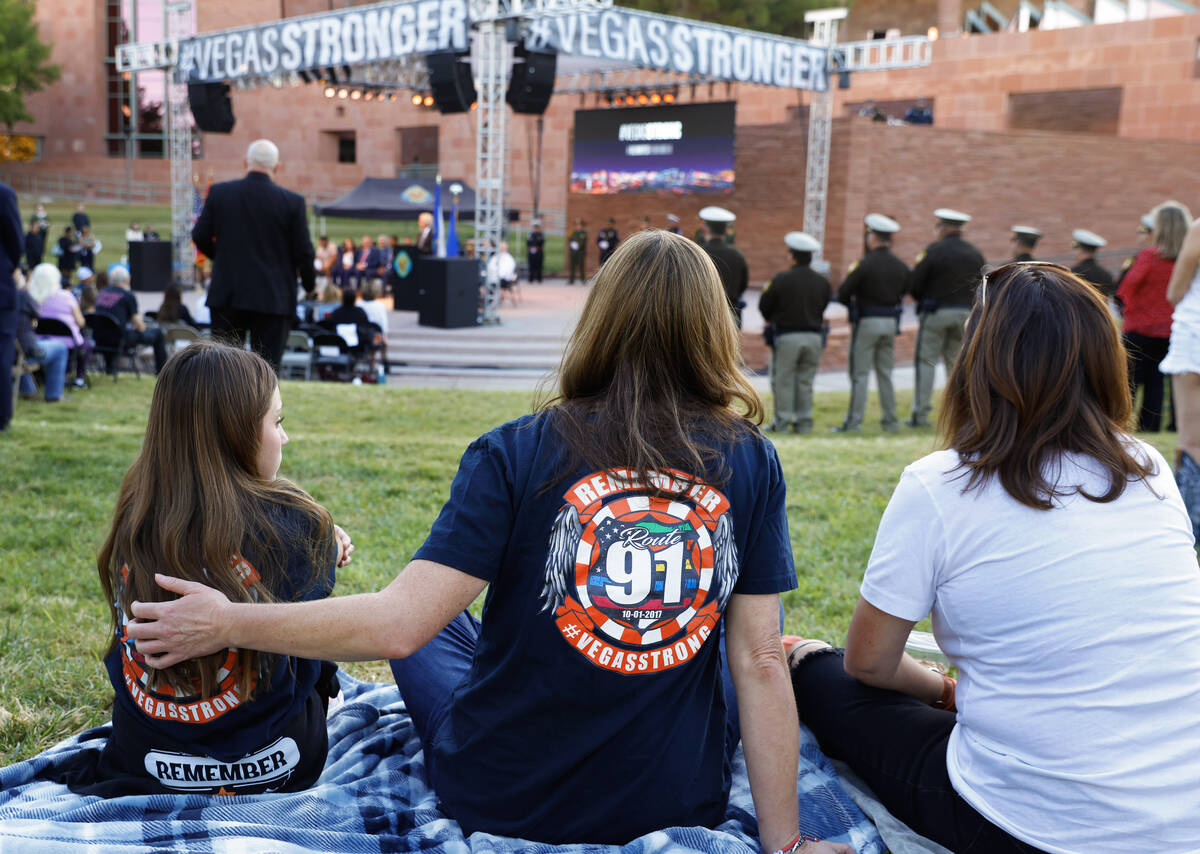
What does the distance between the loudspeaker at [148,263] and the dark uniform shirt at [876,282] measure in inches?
713

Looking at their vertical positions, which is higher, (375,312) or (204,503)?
(204,503)

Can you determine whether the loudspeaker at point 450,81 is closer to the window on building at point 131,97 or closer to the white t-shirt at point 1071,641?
the white t-shirt at point 1071,641

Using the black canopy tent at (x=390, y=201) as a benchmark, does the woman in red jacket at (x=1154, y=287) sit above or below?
below

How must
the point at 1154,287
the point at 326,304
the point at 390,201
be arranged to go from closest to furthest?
the point at 1154,287 → the point at 326,304 → the point at 390,201

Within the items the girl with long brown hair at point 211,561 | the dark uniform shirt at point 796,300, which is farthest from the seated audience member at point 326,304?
the girl with long brown hair at point 211,561

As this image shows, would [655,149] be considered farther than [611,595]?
Yes

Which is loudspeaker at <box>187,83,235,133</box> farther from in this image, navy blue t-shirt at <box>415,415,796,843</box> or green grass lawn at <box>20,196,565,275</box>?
navy blue t-shirt at <box>415,415,796,843</box>

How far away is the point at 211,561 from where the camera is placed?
6.17ft

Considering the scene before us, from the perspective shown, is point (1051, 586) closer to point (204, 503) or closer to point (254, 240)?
point (204, 503)

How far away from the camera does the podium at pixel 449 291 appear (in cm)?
1609

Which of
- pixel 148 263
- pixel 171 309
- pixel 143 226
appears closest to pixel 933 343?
pixel 171 309

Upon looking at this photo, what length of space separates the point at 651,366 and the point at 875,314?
27.3ft

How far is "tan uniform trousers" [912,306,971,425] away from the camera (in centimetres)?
948

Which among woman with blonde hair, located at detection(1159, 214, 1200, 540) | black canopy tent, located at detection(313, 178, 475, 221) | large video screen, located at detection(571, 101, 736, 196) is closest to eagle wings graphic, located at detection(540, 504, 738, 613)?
woman with blonde hair, located at detection(1159, 214, 1200, 540)
